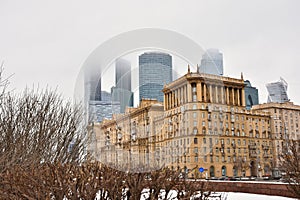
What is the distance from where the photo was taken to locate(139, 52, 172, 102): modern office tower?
3.58 metres

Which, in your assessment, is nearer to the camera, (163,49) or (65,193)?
(163,49)

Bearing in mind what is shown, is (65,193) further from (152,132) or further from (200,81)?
(200,81)

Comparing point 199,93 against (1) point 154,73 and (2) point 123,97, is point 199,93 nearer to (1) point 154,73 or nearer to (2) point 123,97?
(1) point 154,73

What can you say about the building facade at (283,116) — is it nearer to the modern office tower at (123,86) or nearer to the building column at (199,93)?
the building column at (199,93)

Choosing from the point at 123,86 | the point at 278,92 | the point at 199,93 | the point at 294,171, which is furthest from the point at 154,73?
the point at 278,92

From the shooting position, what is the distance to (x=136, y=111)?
3646mm

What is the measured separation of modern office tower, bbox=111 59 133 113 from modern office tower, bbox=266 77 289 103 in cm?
6511

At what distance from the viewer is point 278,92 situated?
67750 millimetres

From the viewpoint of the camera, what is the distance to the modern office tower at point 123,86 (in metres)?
3.60

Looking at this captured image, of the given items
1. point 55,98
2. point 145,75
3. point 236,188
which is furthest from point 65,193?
point 236,188

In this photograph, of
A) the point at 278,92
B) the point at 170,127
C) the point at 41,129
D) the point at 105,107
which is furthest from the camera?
the point at 278,92

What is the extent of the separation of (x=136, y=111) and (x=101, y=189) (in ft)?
3.52

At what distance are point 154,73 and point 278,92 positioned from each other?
222 feet

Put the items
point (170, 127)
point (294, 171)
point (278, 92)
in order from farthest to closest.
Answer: point (278, 92) → point (294, 171) → point (170, 127)
